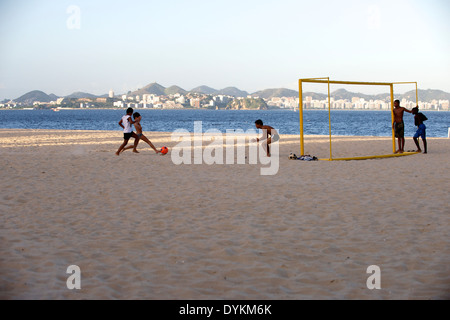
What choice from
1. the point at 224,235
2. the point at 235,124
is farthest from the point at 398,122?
the point at 235,124

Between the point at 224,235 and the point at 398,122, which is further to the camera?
the point at 398,122

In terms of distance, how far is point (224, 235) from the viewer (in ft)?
16.4

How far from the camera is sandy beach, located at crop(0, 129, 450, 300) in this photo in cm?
356

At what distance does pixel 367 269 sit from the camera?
391 centimetres

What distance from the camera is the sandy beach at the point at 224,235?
3.56m

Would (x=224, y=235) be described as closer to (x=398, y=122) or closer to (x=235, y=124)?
(x=398, y=122)

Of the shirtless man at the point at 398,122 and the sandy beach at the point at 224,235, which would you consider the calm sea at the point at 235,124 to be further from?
the sandy beach at the point at 224,235

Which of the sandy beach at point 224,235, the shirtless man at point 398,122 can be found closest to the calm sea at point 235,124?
the shirtless man at point 398,122

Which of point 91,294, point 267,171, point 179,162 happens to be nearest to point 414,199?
point 267,171

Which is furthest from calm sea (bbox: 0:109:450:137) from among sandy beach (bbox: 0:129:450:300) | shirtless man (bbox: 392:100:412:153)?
sandy beach (bbox: 0:129:450:300)

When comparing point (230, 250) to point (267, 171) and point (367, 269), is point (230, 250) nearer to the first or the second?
point (367, 269)

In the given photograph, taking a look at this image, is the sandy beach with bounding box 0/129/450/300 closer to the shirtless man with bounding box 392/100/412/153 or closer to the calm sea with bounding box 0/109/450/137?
the shirtless man with bounding box 392/100/412/153
